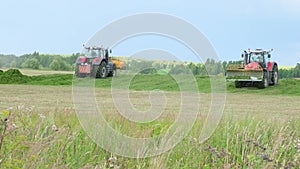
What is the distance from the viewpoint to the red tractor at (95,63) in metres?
20.5

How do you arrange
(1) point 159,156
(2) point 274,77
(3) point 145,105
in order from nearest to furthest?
(1) point 159,156, (3) point 145,105, (2) point 274,77

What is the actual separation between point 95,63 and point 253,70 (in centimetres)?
729

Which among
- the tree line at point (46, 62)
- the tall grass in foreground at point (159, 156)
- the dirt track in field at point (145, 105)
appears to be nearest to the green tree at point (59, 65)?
the tree line at point (46, 62)

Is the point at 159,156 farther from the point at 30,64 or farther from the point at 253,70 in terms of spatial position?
the point at 30,64

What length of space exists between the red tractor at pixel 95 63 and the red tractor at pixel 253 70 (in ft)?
18.3

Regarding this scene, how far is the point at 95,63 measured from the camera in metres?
21.0

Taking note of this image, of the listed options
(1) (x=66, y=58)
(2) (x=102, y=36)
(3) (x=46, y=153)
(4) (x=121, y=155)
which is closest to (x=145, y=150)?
(4) (x=121, y=155)

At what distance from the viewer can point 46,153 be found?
3.35 meters

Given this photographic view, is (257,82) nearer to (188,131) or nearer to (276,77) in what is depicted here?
(276,77)

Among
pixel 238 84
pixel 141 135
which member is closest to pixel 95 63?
pixel 238 84

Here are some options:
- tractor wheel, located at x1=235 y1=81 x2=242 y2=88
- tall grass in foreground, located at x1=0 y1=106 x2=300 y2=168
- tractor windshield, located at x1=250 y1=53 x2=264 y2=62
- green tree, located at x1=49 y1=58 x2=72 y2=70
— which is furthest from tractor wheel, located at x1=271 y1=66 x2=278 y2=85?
green tree, located at x1=49 y1=58 x2=72 y2=70

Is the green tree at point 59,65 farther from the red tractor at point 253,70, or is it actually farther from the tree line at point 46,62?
the red tractor at point 253,70

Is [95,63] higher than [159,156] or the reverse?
higher

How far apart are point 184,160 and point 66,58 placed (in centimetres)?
4053
